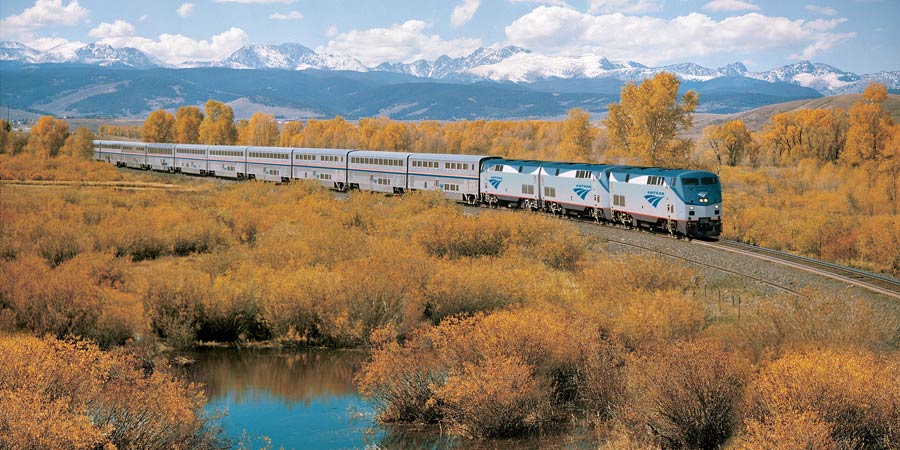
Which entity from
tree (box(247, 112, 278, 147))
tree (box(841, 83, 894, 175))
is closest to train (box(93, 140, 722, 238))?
tree (box(841, 83, 894, 175))

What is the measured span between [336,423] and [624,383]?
6.68 m

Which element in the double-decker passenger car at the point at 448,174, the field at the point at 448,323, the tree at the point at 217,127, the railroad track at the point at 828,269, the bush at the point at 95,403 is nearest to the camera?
the bush at the point at 95,403

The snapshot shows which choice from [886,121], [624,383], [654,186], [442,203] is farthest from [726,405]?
[886,121]

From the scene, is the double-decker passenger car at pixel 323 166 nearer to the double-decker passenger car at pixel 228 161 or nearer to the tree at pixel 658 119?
the double-decker passenger car at pixel 228 161

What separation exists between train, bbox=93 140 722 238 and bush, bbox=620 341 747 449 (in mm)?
19771

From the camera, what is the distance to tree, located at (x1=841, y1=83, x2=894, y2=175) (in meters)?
71.6

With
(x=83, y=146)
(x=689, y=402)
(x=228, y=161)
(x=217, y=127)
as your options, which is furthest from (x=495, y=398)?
(x=217, y=127)

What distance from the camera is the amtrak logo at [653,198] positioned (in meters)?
36.5

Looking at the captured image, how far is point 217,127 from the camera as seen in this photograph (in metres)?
131

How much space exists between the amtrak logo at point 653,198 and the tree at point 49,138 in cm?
8716

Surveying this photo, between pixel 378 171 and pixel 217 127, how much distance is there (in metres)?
79.3

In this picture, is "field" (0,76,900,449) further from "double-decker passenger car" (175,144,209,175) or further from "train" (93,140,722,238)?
"double-decker passenger car" (175,144,209,175)

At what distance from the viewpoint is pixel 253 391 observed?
2164 centimetres

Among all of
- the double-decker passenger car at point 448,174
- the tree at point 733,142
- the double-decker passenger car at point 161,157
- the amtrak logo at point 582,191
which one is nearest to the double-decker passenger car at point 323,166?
the double-decker passenger car at point 448,174
